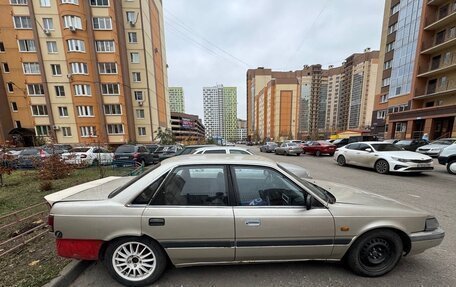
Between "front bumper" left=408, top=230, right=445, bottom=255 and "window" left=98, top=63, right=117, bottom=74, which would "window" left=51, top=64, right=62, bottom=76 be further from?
"front bumper" left=408, top=230, right=445, bottom=255

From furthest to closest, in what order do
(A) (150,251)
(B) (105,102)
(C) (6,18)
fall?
(B) (105,102)
(C) (6,18)
(A) (150,251)

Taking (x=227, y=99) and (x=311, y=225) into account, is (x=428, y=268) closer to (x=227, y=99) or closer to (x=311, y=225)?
(x=311, y=225)

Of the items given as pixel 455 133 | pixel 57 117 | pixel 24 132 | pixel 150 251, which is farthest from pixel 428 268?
pixel 24 132

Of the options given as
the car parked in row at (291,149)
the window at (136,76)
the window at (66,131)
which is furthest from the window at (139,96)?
the car parked in row at (291,149)

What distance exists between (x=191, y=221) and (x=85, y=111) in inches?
1211

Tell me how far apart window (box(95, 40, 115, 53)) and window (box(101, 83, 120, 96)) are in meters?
4.56

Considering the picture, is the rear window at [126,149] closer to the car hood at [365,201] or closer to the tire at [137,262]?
the tire at [137,262]

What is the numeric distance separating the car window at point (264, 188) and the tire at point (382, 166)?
27.6ft

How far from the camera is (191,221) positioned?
214cm

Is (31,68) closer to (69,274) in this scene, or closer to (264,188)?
(69,274)

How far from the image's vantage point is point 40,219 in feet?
12.7

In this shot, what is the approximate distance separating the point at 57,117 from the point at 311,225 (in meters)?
33.7

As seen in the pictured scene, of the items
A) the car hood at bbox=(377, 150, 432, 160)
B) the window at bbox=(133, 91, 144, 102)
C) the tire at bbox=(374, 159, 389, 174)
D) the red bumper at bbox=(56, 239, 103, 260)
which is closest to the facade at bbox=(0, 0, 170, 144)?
the window at bbox=(133, 91, 144, 102)

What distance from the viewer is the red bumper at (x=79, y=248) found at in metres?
2.18
